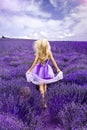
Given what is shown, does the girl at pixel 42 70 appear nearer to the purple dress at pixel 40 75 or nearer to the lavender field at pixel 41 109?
the purple dress at pixel 40 75

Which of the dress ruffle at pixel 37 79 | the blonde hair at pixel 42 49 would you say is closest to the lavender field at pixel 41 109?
the dress ruffle at pixel 37 79

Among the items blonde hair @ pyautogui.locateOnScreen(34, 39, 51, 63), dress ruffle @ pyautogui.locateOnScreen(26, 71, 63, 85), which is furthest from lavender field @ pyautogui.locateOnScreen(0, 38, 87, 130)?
blonde hair @ pyautogui.locateOnScreen(34, 39, 51, 63)

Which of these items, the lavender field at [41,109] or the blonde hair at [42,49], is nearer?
the lavender field at [41,109]

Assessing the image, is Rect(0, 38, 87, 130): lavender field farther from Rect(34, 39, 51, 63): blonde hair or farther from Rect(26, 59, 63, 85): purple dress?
Rect(34, 39, 51, 63): blonde hair

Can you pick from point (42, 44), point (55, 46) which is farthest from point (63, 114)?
point (55, 46)

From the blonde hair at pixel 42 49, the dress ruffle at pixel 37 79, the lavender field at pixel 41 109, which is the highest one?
the blonde hair at pixel 42 49

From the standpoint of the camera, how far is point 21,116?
13.4 feet

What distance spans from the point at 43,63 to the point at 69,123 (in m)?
1.98

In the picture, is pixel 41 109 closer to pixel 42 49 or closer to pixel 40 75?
pixel 40 75

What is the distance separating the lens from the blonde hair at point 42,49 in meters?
5.71

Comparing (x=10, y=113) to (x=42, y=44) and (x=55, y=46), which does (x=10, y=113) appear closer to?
(x=42, y=44)

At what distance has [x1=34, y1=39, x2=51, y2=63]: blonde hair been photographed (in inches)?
225

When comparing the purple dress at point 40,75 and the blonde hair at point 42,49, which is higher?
the blonde hair at point 42,49

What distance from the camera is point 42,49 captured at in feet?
18.8
